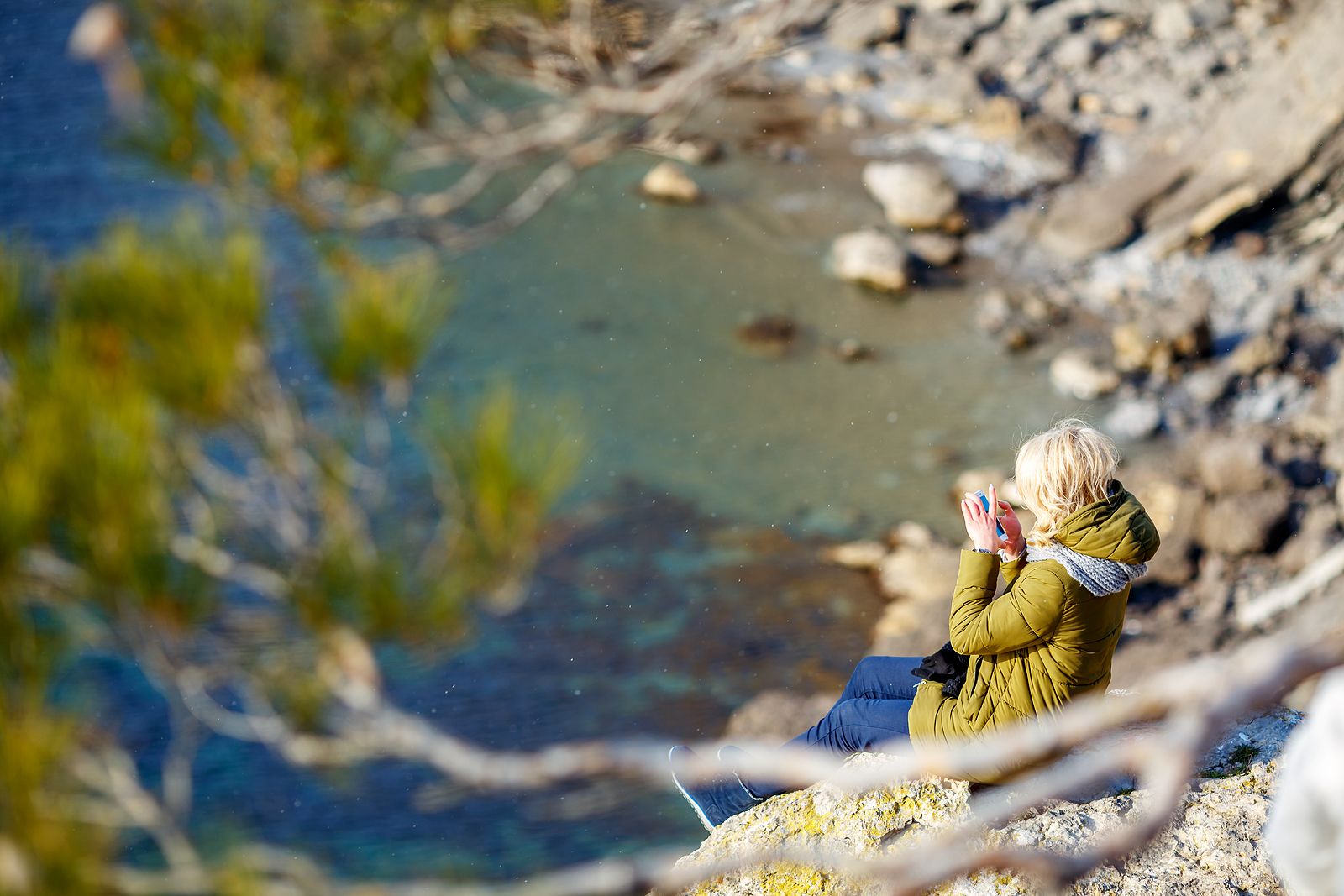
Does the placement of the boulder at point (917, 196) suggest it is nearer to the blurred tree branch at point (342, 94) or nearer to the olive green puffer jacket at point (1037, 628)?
the blurred tree branch at point (342, 94)

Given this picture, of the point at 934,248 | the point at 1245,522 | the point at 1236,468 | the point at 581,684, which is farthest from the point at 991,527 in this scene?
the point at 934,248

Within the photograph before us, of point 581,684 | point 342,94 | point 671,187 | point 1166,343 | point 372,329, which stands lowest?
point 581,684

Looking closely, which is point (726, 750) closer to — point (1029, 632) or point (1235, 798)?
point (1029, 632)

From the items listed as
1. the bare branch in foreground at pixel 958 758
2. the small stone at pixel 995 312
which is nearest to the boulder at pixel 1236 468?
the small stone at pixel 995 312

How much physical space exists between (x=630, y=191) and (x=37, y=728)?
5.68 meters

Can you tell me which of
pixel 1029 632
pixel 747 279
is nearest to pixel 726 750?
pixel 1029 632

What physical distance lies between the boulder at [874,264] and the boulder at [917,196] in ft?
0.90

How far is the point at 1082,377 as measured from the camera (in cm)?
527

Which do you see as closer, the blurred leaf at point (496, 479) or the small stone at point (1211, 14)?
the blurred leaf at point (496, 479)

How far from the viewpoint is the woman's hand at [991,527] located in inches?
76.2

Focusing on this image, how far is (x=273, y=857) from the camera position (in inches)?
47.7

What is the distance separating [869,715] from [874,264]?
398cm

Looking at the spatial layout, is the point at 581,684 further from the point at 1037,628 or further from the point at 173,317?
the point at 173,317

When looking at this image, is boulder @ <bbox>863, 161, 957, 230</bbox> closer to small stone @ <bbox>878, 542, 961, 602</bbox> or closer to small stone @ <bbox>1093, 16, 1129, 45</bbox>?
small stone @ <bbox>1093, 16, 1129, 45</bbox>
